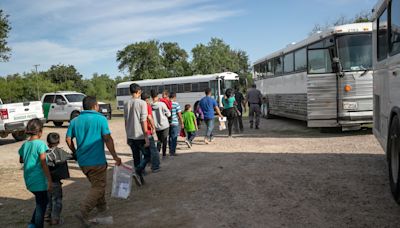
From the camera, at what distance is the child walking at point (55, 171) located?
5242mm

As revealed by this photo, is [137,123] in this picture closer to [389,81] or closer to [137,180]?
[137,180]

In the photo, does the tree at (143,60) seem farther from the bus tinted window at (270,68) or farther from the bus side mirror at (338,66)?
the bus side mirror at (338,66)

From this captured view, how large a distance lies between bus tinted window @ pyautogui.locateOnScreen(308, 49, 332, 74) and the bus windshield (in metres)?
0.40

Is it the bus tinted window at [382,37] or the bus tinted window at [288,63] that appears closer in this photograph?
the bus tinted window at [382,37]

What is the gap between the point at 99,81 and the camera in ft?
284

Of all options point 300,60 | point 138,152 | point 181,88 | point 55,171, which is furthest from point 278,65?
point 55,171

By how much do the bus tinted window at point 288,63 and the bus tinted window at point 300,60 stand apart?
58cm

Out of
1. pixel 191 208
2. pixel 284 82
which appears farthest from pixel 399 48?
pixel 284 82

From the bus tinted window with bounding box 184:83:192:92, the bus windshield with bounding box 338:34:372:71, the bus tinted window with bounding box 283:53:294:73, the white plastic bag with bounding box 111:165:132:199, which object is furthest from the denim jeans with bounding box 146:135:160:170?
the bus tinted window with bounding box 184:83:192:92

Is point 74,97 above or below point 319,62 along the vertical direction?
below

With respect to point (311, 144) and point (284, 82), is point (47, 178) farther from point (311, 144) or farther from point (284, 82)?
point (284, 82)

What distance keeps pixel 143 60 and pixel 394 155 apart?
66.9 meters

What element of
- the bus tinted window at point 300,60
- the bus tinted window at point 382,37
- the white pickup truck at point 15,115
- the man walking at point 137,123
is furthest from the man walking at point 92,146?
the white pickup truck at point 15,115

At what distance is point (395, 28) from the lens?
5.61m
